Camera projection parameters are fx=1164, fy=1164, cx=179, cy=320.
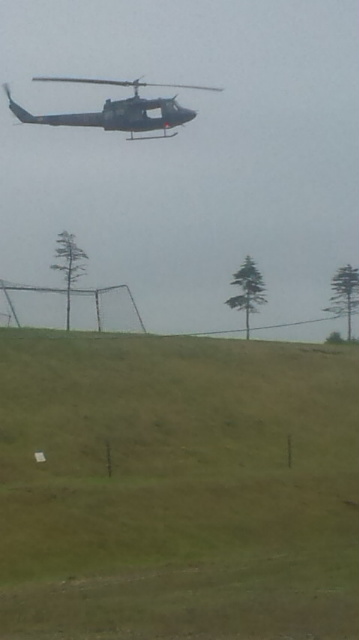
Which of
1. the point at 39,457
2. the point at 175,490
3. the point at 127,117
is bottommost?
the point at 175,490

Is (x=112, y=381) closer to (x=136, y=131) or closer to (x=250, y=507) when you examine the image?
(x=136, y=131)

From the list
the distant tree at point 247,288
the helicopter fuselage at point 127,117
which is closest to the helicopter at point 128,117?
the helicopter fuselage at point 127,117

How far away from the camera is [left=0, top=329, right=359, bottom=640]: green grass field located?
17156 mm

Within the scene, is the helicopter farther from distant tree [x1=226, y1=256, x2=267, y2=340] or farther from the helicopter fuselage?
distant tree [x1=226, y1=256, x2=267, y2=340]

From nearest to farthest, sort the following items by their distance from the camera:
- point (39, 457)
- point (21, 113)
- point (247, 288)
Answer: point (39, 457) < point (21, 113) < point (247, 288)

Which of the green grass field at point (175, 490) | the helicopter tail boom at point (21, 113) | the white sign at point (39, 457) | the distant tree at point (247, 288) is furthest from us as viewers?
the distant tree at point (247, 288)

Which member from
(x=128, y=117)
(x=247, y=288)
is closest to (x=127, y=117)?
(x=128, y=117)

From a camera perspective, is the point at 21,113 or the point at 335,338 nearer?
the point at 21,113

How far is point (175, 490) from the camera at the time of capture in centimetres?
3145

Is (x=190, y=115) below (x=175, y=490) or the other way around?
the other way around

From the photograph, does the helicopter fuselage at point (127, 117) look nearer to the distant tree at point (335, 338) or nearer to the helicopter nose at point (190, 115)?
the helicopter nose at point (190, 115)

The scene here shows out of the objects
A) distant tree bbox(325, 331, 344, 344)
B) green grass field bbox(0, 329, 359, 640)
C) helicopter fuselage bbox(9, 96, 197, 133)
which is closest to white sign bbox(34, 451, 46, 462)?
green grass field bbox(0, 329, 359, 640)

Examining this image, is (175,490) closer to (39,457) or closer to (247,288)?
(39,457)

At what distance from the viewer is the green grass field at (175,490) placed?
17.2 metres
